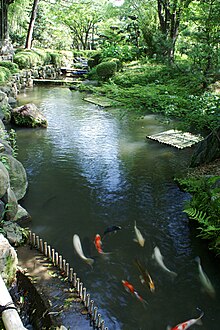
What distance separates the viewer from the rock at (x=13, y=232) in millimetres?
6859

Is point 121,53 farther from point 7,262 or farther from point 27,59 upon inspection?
point 7,262

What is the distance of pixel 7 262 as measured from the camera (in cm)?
565

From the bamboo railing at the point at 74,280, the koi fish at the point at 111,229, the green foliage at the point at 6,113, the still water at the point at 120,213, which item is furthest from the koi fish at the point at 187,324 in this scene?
the green foliage at the point at 6,113

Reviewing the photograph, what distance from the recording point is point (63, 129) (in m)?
15.2

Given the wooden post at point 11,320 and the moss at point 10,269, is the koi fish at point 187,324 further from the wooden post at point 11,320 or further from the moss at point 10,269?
the moss at point 10,269

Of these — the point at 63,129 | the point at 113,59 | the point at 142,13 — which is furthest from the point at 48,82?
the point at 63,129

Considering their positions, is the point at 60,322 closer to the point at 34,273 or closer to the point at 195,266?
the point at 34,273

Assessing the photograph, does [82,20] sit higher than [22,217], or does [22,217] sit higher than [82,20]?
[82,20]

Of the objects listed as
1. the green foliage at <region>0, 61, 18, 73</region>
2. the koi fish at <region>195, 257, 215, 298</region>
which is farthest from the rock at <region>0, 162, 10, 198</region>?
the green foliage at <region>0, 61, 18, 73</region>

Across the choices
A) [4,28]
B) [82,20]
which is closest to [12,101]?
[4,28]

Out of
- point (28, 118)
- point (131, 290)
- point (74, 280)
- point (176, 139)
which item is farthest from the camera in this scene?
point (28, 118)

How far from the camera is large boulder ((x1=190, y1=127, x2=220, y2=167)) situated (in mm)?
10037

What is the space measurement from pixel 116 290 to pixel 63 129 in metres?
10.3

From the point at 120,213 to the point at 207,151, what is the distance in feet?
11.9
